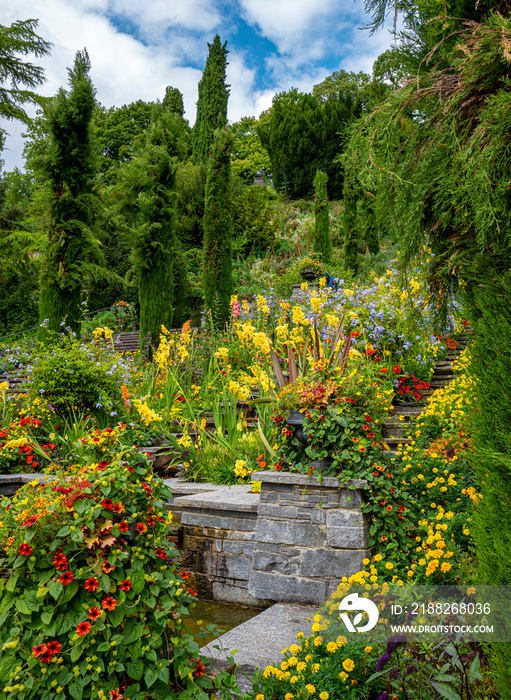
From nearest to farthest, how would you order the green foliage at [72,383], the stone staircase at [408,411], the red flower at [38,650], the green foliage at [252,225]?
the red flower at [38,650]
the stone staircase at [408,411]
the green foliage at [72,383]
the green foliage at [252,225]

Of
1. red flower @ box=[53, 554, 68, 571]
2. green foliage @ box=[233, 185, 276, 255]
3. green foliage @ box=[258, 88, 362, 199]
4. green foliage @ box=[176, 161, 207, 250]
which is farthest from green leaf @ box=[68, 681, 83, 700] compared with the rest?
green foliage @ box=[258, 88, 362, 199]

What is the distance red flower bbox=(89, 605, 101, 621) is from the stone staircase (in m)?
2.47

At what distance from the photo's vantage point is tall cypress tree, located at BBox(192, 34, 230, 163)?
57.8 ft

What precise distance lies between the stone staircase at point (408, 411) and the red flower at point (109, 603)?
7.93 ft

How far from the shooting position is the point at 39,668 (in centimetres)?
153

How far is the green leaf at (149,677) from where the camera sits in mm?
1531

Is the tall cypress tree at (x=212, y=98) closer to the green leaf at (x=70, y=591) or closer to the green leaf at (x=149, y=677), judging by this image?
the green leaf at (x=70, y=591)

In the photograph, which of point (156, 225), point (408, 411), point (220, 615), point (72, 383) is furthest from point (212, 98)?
point (220, 615)

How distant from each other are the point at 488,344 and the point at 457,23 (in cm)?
195

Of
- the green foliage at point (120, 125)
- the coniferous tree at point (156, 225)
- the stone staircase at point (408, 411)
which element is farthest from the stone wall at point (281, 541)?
the green foliage at point (120, 125)

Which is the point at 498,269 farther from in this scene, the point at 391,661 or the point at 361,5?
the point at 361,5

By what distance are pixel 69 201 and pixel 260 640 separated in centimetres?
706

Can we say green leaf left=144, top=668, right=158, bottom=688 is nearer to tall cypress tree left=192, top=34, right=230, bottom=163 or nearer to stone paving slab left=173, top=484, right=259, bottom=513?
stone paving slab left=173, top=484, right=259, bottom=513

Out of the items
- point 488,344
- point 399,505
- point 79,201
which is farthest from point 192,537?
point 79,201
